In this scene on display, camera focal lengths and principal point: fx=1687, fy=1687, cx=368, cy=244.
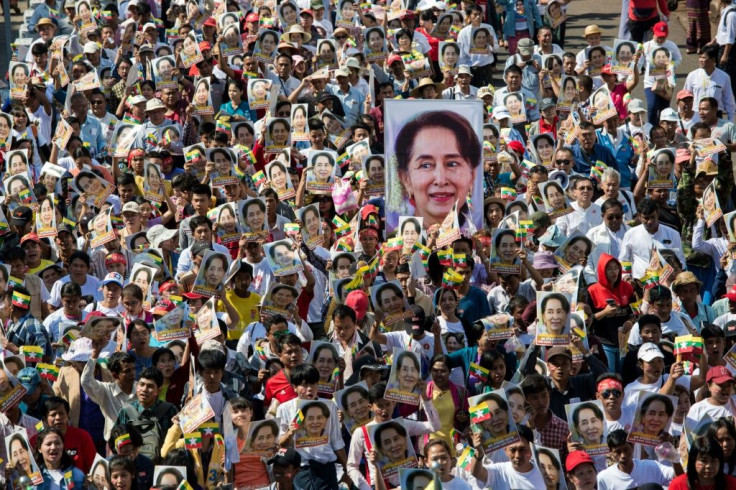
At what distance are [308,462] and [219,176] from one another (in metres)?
4.86

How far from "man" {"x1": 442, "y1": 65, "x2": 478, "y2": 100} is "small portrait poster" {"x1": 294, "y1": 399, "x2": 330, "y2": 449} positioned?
26.7 feet

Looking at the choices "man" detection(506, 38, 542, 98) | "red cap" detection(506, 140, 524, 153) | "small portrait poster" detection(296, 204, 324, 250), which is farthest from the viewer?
"man" detection(506, 38, 542, 98)

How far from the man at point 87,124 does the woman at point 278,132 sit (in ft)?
6.93

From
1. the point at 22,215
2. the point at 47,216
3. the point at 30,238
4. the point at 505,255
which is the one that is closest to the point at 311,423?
the point at 505,255

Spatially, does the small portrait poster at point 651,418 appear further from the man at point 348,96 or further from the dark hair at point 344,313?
the man at point 348,96

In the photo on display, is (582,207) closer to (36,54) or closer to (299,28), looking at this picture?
(299,28)

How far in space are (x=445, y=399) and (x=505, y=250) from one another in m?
2.36

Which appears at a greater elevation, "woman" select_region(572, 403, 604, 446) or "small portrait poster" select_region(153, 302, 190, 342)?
"small portrait poster" select_region(153, 302, 190, 342)

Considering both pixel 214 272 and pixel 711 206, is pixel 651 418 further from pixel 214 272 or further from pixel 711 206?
pixel 711 206

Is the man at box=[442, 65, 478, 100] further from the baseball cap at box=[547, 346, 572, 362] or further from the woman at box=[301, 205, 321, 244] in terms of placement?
the baseball cap at box=[547, 346, 572, 362]

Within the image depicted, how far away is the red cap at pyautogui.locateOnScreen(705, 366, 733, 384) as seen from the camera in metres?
12.4

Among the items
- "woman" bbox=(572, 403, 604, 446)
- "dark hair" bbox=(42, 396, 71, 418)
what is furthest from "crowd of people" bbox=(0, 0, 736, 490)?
"dark hair" bbox=(42, 396, 71, 418)

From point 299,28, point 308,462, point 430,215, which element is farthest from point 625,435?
point 299,28

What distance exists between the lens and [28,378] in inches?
488
